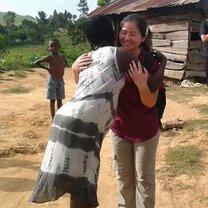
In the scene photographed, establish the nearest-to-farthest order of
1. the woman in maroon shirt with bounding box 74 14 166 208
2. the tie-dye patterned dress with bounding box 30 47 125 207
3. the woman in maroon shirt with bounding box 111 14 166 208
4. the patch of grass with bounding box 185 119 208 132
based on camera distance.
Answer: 1. the tie-dye patterned dress with bounding box 30 47 125 207
2. the woman in maroon shirt with bounding box 74 14 166 208
3. the woman in maroon shirt with bounding box 111 14 166 208
4. the patch of grass with bounding box 185 119 208 132

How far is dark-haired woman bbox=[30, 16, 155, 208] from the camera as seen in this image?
2055mm

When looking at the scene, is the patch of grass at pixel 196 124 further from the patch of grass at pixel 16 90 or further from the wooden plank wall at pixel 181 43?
the patch of grass at pixel 16 90

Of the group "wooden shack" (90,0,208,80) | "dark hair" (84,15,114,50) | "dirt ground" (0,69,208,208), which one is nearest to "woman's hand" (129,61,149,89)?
"dark hair" (84,15,114,50)

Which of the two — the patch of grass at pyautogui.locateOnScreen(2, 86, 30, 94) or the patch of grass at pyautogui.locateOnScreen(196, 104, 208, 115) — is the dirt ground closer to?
the patch of grass at pyautogui.locateOnScreen(196, 104, 208, 115)

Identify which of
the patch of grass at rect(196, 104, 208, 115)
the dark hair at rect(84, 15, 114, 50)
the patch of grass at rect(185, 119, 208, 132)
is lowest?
the patch of grass at rect(196, 104, 208, 115)

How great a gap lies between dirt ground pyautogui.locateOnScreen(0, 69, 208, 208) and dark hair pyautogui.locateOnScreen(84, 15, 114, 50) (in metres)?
1.85

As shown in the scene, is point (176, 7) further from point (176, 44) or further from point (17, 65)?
point (17, 65)

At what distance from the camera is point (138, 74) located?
2146 mm

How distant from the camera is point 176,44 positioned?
11.0m

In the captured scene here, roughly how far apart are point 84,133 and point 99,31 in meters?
0.62

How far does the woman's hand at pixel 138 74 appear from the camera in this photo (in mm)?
2137

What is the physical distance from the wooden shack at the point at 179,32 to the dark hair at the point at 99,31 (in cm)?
807

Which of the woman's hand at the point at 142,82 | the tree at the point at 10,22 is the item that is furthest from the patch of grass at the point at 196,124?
the tree at the point at 10,22

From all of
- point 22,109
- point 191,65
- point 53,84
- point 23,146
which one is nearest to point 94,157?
point 23,146
